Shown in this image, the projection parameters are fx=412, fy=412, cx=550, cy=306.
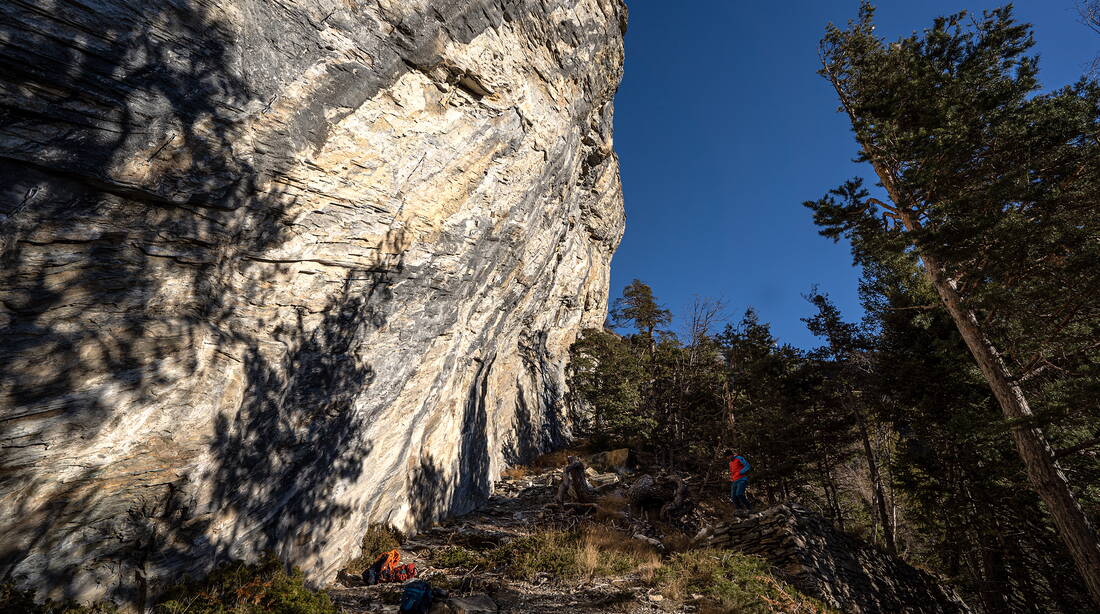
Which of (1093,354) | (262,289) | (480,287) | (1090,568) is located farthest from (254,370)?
(1093,354)

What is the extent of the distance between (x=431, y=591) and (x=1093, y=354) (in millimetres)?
12592

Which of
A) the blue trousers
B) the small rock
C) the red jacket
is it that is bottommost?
the small rock

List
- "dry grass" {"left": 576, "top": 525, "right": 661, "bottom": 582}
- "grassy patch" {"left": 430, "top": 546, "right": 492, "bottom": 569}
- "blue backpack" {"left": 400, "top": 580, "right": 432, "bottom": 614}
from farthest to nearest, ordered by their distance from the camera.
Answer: "grassy patch" {"left": 430, "top": 546, "right": 492, "bottom": 569} → "dry grass" {"left": 576, "top": 525, "right": 661, "bottom": 582} → "blue backpack" {"left": 400, "top": 580, "right": 432, "bottom": 614}

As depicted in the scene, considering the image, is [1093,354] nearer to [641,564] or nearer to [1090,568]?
[1090,568]

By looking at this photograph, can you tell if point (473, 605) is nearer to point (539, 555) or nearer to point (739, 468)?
point (539, 555)

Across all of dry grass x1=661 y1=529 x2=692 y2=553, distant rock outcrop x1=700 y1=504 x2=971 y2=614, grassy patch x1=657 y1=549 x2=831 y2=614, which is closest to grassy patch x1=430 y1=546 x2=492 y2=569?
grassy patch x1=657 y1=549 x2=831 y2=614

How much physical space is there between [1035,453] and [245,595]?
13540 mm

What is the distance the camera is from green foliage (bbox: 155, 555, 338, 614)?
206 inches

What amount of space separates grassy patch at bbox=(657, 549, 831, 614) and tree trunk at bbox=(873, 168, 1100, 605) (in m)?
5.00

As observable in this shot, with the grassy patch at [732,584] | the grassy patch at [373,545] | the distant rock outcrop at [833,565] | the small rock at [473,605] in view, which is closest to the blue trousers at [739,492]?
the distant rock outcrop at [833,565]

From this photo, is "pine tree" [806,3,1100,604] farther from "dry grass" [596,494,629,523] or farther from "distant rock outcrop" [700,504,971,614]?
"dry grass" [596,494,629,523]

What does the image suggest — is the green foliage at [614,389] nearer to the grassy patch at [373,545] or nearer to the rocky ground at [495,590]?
the rocky ground at [495,590]

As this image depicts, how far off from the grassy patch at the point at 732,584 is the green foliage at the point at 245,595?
565cm

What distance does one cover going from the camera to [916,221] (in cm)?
1038
